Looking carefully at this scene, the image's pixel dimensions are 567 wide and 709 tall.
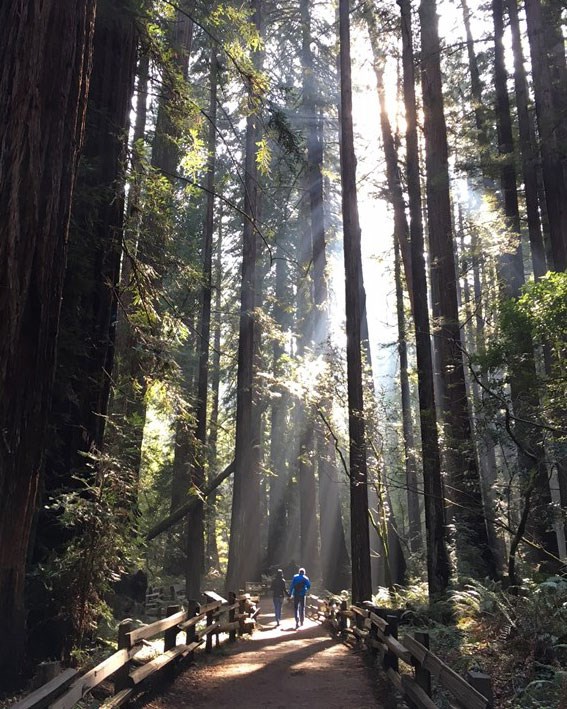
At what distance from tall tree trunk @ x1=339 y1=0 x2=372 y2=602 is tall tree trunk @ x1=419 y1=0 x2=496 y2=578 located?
2150 mm

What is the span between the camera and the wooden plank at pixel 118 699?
18.1ft

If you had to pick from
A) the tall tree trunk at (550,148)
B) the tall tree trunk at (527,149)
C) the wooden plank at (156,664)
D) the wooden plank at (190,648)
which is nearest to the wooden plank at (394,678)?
the wooden plank at (156,664)

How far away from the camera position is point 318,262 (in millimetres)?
27375

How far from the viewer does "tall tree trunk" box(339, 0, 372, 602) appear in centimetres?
1353

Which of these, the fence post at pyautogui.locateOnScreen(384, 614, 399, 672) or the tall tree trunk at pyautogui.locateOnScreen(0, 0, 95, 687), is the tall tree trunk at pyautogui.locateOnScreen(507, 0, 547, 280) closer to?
the fence post at pyautogui.locateOnScreen(384, 614, 399, 672)

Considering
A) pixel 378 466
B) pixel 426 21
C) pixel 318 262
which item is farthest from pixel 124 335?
pixel 318 262

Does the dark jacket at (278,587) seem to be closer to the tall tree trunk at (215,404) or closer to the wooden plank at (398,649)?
the wooden plank at (398,649)

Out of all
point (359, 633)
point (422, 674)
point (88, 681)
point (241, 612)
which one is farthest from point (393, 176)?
point (88, 681)

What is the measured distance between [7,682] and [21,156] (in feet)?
16.7

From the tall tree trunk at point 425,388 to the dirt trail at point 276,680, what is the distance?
288cm

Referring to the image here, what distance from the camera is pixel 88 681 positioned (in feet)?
15.8

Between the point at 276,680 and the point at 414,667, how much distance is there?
10.7 ft

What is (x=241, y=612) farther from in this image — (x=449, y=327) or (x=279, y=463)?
(x=279, y=463)

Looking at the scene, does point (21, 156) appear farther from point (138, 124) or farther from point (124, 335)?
point (138, 124)
